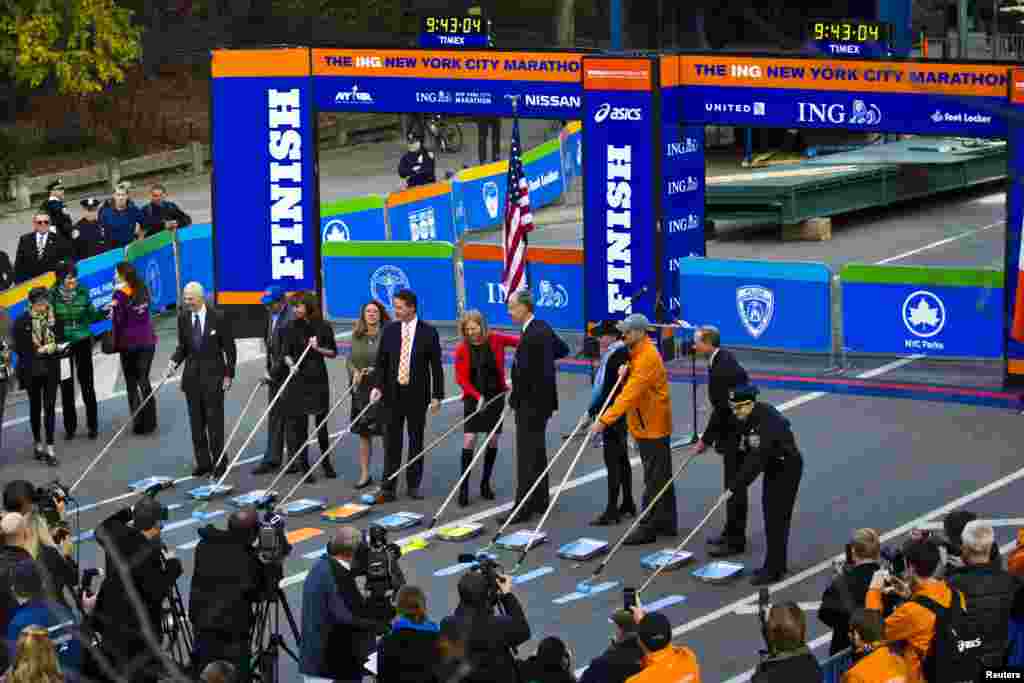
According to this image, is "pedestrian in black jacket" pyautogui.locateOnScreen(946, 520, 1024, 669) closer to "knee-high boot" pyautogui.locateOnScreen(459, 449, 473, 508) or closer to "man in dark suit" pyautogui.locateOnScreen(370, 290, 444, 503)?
"knee-high boot" pyautogui.locateOnScreen(459, 449, 473, 508)

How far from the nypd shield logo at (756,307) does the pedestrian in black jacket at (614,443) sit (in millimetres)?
5793

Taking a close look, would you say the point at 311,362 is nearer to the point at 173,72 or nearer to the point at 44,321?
the point at 44,321

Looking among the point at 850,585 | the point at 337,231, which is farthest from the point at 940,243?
the point at 850,585

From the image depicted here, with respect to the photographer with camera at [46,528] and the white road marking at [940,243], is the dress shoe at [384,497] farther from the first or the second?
the white road marking at [940,243]

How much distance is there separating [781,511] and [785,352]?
775 cm

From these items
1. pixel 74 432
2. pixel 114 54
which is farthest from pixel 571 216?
pixel 74 432

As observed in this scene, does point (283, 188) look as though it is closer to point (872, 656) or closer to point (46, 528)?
point (46, 528)

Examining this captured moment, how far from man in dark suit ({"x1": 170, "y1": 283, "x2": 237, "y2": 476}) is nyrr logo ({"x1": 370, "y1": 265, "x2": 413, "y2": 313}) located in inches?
249

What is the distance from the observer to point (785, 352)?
71.9 ft

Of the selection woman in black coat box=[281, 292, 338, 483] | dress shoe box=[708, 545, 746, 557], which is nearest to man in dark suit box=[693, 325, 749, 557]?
dress shoe box=[708, 545, 746, 557]

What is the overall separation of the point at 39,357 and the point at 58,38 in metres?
22.8

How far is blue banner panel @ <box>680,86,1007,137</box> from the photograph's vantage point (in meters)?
19.7

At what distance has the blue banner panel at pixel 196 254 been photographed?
25656 mm

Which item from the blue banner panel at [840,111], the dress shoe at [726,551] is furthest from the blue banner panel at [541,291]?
the dress shoe at [726,551]
